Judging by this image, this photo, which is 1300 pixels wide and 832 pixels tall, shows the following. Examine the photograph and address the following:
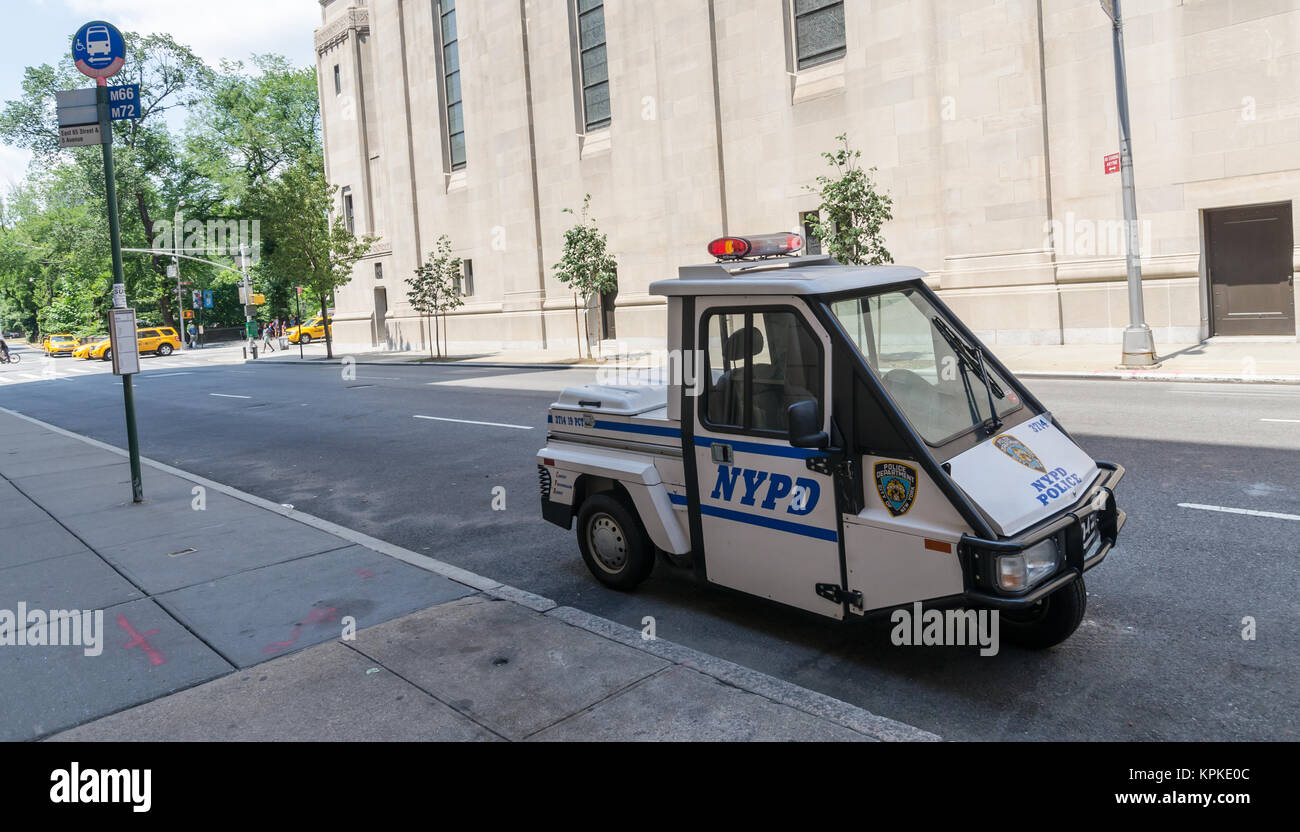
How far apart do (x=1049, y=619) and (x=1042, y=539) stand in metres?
0.91

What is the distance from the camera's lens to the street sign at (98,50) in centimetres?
955

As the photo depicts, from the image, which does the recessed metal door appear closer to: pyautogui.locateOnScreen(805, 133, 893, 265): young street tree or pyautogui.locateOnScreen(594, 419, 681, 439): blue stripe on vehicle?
pyautogui.locateOnScreen(805, 133, 893, 265): young street tree

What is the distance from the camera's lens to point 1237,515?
716cm

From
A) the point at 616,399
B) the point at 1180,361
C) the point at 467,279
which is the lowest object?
the point at 1180,361

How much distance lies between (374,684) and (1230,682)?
436 cm

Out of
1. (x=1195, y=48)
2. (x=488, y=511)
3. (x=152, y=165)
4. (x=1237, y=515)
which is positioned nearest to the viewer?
(x=1237, y=515)

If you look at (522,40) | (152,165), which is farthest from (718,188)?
(152,165)

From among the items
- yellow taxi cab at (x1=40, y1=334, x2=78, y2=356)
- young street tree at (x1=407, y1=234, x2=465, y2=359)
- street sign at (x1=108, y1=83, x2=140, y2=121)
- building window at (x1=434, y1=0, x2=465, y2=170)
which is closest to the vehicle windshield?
street sign at (x1=108, y1=83, x2=140, y2=121)

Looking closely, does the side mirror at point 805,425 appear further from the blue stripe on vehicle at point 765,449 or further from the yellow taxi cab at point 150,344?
the yellow taxi cab at point 150,344

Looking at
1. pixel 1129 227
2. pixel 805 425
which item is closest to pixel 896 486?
pixel 805 425

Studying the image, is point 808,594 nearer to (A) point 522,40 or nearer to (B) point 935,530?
(B) point 935,530

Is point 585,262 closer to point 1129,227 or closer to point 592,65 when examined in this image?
point 592,65

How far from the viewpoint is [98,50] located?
9.57 metres

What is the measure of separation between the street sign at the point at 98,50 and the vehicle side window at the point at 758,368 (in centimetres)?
803
